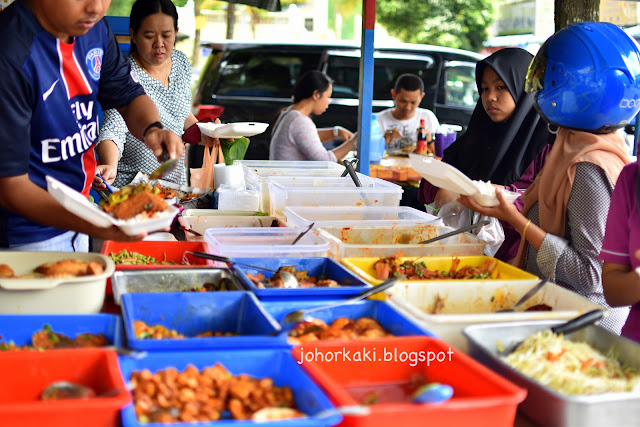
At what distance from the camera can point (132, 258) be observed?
93.9 inches

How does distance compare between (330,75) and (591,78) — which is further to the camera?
(330,75)

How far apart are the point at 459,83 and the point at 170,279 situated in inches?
317

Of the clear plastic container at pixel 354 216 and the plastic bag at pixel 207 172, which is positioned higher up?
the plastic bag at pixel 207 172

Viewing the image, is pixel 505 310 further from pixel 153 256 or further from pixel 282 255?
pixel 153 256

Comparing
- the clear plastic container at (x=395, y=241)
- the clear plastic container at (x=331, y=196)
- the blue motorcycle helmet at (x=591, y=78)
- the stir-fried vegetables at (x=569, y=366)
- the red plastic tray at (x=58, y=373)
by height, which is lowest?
the stir-fried vegetables at (x=569, y=366)

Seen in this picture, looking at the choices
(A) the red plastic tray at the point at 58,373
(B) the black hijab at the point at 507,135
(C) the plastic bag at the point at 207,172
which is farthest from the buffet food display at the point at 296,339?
(C) the plastic bag at the point at 207,172

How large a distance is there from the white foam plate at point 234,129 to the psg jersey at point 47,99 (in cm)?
102

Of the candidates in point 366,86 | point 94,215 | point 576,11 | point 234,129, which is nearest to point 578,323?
point 94,215

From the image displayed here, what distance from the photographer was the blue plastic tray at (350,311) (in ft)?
5.89

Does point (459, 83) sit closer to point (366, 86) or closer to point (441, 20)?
point (366, 86)

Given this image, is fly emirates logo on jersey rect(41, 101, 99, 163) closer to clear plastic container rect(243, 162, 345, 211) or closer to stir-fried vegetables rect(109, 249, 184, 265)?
stir-fried vegetables rect(109, 249, 184, 265)

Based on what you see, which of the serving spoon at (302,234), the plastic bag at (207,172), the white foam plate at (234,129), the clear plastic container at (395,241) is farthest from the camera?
the plastic bag at (207,172)

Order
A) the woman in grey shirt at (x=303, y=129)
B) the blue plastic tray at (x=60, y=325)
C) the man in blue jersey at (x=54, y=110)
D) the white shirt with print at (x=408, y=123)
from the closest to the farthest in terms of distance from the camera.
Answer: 1. the blue plastic tray at (x=60, y=325)
2. the man in blue jersey at (x=54, y=110)
3. the woman in grey shirt at (x=303, y=129)
4. the white shirt with print at (x=408, y=123)

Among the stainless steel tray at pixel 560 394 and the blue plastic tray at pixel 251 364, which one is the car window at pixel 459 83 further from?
the blue plastic tray at pixel 251 364
